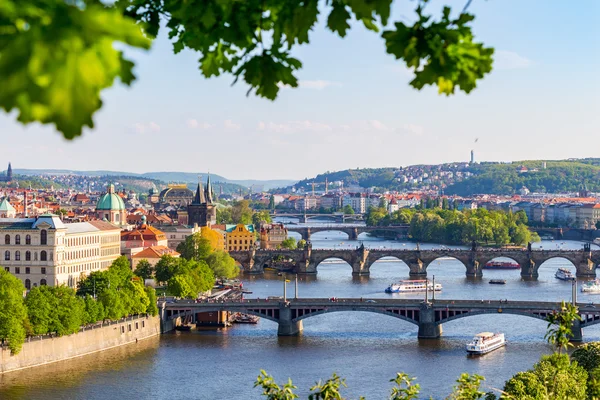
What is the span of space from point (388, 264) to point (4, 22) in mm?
75437

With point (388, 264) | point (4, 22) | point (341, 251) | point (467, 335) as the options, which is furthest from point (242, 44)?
point (388, 264)

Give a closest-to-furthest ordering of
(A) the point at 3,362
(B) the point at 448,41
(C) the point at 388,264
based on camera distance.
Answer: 1. (B) the point at 448,41
2. (A) the point at 3,362
3. (C) the point at 388,264

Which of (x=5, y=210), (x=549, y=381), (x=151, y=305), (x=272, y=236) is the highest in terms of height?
(x=5, y=210)

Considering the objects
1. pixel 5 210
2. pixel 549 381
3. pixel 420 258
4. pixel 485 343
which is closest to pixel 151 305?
pixel 485 343

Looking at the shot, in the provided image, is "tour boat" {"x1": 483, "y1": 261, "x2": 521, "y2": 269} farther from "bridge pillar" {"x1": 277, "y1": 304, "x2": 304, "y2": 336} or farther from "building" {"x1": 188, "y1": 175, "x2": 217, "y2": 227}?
"bridge pillar" {"x1": 277, "y1": 304, "x2": 304, "y2": 336}

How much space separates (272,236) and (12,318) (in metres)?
52.5

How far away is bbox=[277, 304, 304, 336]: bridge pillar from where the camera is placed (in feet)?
130

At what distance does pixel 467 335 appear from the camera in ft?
129

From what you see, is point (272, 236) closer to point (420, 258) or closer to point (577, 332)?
point (420, 258)

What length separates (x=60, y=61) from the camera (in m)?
2.02

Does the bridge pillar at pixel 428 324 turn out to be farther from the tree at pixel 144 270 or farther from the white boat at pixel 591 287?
the white boat at pixel 591 287

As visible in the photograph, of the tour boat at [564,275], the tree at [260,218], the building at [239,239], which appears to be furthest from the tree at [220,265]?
the tree at [260,218]

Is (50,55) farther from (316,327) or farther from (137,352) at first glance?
(316,327)

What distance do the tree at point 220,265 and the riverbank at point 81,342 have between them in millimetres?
18370
